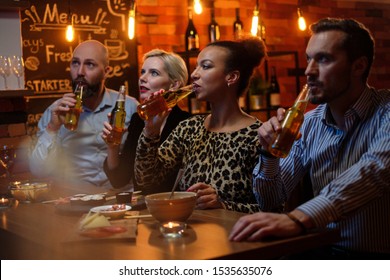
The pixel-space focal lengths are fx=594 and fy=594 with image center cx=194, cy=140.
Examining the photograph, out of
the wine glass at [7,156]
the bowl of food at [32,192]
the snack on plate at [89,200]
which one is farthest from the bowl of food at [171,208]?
the wine glass at [7,156]

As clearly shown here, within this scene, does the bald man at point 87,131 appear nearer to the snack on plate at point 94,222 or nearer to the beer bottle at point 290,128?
the snack on plate at point 94,222

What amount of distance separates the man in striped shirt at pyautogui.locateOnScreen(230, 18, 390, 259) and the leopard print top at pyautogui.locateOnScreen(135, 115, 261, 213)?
261mm

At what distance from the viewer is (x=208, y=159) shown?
2555 millimetres

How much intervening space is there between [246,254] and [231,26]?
446 centimetres

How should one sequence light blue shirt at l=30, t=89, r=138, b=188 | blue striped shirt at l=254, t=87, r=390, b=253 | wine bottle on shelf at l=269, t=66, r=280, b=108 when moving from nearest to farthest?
blue striped shirt at l=254, t=87, r=390, b=253 → light blue shirt at l=30, t=89, r=138, b=188 → wine bottle on shelf at l=269, t=66, r=280, b=108

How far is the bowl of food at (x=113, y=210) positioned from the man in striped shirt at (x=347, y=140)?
0.50 metres

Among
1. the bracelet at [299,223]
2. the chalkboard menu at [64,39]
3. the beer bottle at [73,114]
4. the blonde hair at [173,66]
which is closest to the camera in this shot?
the bracelet at [299,223]

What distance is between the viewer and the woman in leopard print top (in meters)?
2.48

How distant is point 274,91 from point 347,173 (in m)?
4.17

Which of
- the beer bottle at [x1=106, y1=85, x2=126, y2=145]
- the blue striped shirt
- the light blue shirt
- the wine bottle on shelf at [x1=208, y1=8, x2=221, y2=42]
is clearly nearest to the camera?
the blue striped shirt

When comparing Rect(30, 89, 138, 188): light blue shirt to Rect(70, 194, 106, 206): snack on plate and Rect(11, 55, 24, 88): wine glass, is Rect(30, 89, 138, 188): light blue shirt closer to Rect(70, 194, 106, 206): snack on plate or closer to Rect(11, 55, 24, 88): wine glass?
Rect(11, 55, 24, 88): wine glass

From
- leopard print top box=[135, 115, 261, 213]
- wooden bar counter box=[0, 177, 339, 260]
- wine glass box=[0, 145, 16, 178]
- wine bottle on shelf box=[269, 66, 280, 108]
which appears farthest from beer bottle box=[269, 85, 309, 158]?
wine bottle on shelf box=[269, 66, 280, 108]

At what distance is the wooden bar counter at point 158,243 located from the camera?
1.54 m
